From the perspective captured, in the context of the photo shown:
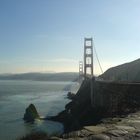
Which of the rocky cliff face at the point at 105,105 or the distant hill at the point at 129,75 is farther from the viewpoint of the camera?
the distant hill at the point at 129,75

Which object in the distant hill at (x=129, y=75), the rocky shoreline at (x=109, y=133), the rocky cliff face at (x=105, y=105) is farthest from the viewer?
the distant hill at (x=129, y=75)

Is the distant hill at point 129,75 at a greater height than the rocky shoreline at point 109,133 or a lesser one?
greater

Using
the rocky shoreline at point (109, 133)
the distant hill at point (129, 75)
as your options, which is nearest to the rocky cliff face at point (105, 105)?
the rocky shoreline at point (109, 133)

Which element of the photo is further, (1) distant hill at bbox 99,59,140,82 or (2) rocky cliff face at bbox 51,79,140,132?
(1) distant hill at bbox 99,59,140,82

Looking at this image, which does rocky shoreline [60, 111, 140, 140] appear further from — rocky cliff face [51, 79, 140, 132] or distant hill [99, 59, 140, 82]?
distant hill [99, 59, 140, 82]

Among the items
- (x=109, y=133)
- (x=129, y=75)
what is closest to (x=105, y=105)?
(x=109, y=133)

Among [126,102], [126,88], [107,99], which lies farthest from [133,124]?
[107,99]

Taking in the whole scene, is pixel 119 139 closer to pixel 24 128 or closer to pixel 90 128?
pixel 90 128

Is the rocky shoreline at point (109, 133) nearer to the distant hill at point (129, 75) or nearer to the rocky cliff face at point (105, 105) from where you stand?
the rocky cliff face at point (105, 105)

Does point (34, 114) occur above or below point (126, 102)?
below

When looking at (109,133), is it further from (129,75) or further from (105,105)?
(129,75)

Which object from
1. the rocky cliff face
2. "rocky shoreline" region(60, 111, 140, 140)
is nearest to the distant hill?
the rocky cliff face
